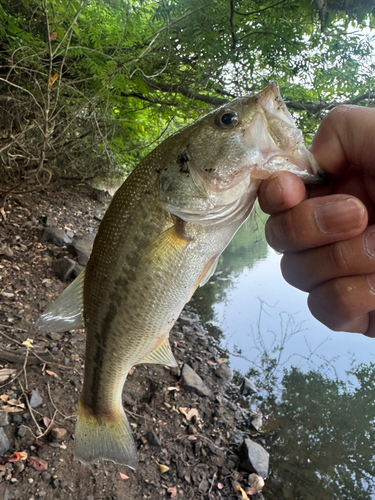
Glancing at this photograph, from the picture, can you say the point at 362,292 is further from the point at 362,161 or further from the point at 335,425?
the point at 335,425

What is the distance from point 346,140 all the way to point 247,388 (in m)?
4.07

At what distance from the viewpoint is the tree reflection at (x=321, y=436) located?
3668mm

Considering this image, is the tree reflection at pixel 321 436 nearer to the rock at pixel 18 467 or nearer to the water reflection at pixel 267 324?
the water reflection at pixel 267 324

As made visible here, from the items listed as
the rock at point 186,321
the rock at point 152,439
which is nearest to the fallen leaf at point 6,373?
the rock at point 152,439

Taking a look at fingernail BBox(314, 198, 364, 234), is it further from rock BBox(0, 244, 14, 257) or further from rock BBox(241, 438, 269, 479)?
rock BBox(0, 244, 14, 257)

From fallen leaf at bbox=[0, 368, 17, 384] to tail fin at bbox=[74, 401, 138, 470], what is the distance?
147cm

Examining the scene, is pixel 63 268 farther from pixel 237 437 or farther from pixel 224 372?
pixel 237 437

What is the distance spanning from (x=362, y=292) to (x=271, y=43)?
13.2ft

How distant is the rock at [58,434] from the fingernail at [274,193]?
2.49 m

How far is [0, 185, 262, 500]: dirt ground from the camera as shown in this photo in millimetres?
2555

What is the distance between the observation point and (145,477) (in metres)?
2.93

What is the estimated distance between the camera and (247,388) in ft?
15.8

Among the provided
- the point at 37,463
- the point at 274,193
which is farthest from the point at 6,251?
the point at 274,193

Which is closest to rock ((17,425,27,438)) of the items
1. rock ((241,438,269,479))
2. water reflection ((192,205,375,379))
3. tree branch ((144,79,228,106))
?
rock ((241,438,269,479))
